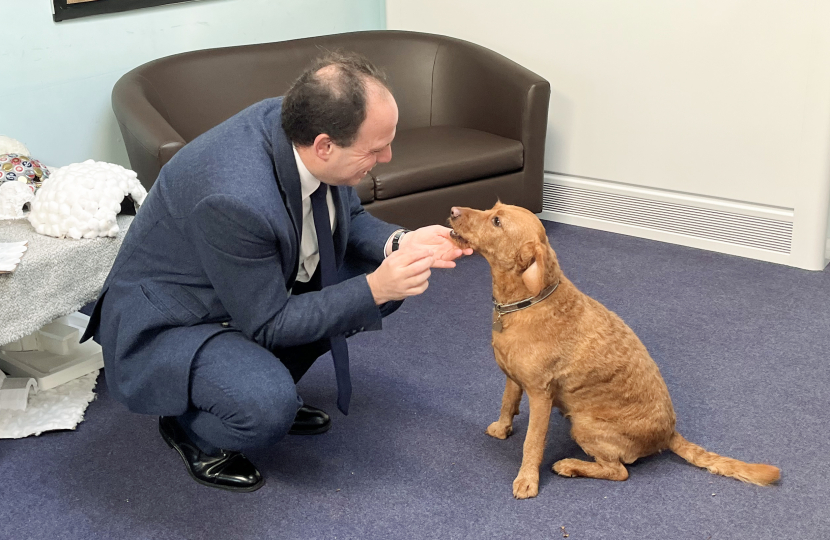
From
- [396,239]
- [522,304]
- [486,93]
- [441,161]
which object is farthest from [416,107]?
[522,304]

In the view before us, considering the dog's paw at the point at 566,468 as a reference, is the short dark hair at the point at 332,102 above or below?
above

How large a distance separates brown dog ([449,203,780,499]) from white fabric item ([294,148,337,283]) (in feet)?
1.21

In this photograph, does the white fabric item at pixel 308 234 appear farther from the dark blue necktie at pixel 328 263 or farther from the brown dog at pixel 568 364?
the brown dog at pixel 568 364

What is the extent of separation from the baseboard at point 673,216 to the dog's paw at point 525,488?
77.3 inches

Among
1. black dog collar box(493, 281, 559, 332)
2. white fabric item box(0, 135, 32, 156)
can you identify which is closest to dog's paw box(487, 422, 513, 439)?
black dog collar box(493, 281, 559, 332)

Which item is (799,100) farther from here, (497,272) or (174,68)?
(174,68)

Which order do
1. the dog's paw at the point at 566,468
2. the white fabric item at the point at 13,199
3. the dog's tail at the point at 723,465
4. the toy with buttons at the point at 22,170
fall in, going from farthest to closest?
1. the toy with buttons at the point at 22,170
2. the white fabric item at the point at 13,199
3. the dog's paw at the point at 566,468
4. the dog's tail at the point at 723,465

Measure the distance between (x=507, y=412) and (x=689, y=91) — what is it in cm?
197

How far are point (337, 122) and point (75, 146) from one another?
2.07 meters

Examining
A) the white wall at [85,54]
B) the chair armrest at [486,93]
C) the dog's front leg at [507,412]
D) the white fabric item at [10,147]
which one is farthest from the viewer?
the chair armrest at [486,93]

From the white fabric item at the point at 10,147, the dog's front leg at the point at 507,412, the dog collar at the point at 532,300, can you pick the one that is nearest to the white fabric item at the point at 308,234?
the dog collar at the point at 532,300

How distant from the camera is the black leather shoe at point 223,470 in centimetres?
213

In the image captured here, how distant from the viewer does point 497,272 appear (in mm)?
2055

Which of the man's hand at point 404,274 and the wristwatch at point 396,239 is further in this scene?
the wristwatch at point 396,239
